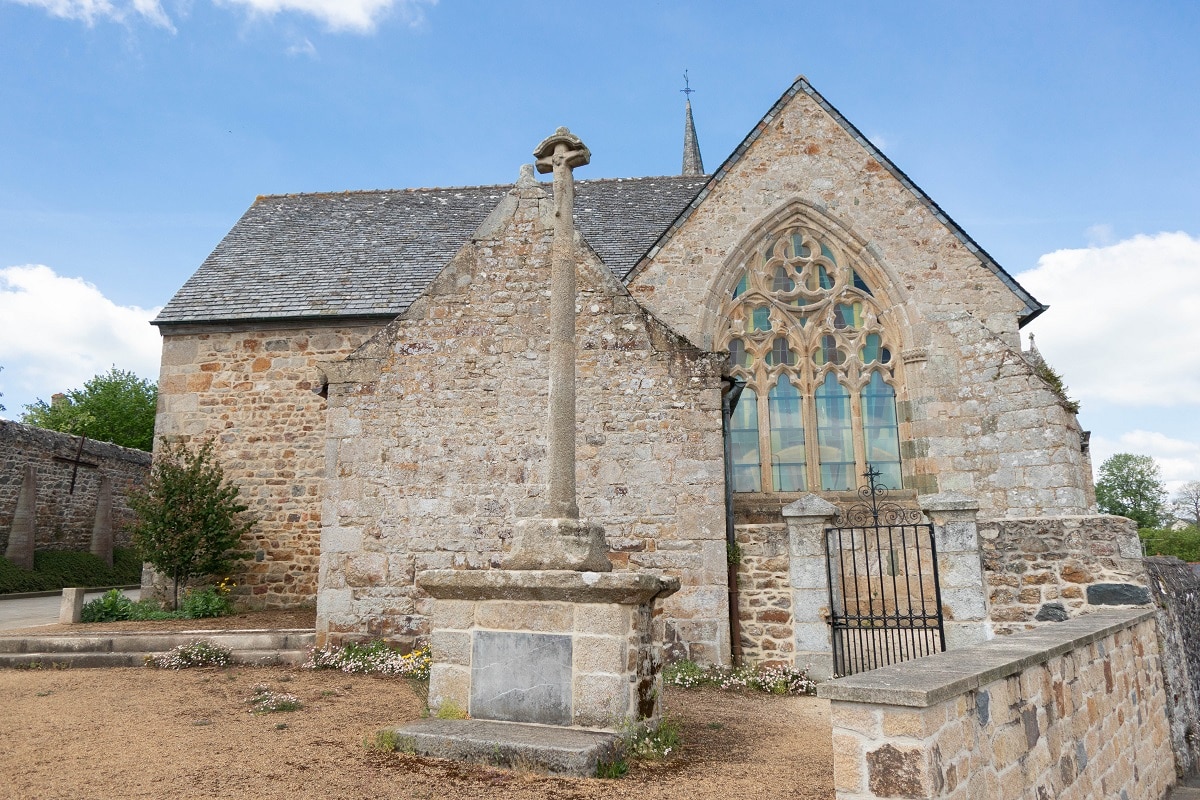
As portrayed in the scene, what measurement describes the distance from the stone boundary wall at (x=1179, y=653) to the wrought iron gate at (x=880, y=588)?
1788 mm

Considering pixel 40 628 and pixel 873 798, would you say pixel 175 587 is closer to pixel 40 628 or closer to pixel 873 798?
pixel 40 628

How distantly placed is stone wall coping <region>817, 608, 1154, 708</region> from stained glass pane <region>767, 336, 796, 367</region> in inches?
282

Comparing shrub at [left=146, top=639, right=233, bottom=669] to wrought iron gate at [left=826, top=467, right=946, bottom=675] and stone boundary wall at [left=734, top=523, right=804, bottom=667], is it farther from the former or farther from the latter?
wrought iron gate at [left=826, top=467, right=946, bottom=675]

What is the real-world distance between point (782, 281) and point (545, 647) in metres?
8.68

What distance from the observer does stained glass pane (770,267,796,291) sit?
1210cm

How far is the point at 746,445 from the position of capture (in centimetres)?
1154

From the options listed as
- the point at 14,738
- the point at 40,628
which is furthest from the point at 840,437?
the point at 40,628

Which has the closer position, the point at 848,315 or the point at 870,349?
the point at 870,349

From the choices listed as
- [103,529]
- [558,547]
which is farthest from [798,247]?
[103,529]

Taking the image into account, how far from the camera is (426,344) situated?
8.95 m

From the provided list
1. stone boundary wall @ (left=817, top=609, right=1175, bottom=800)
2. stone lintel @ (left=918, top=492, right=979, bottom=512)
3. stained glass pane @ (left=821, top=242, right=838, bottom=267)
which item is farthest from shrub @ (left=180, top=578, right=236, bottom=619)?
stone boundary wall @ (left=817, top=609, right=1175, bottom=800)

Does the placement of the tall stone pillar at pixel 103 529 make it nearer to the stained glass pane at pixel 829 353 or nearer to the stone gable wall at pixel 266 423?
the stone gable wall at pixel 266 423

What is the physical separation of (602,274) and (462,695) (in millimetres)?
5104

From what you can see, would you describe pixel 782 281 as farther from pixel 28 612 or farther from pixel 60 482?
pixel 60 482
